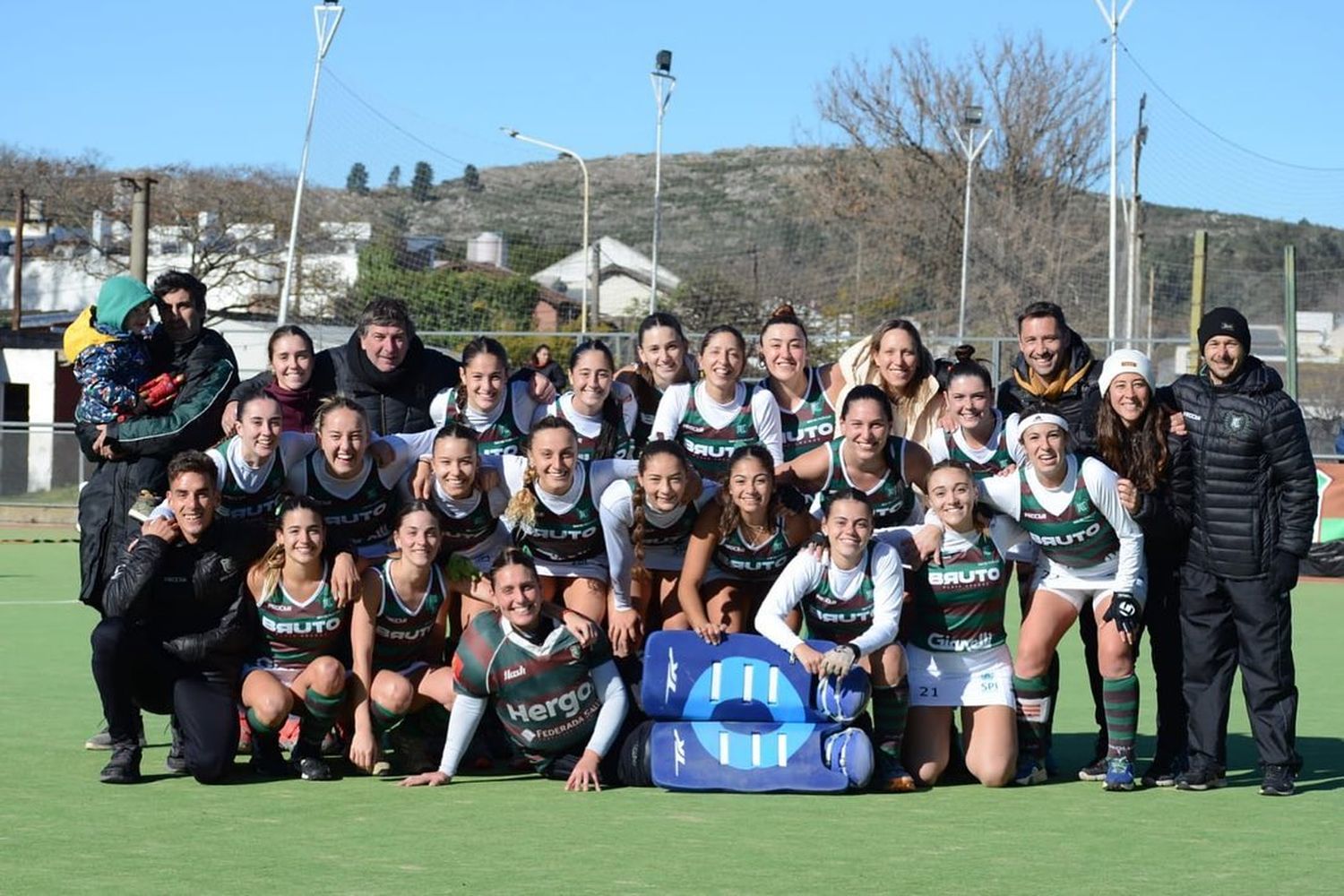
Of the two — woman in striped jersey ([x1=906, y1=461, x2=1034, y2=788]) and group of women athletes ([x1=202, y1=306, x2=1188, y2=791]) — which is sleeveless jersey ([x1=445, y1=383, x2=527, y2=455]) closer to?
group of women athletes ([x1=202, y1=306, x2=1188, y2=791])

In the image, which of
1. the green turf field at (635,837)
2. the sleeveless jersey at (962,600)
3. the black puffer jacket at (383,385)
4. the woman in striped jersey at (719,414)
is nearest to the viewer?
the green turf field at (635,837)

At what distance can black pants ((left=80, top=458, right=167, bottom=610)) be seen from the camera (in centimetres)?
674

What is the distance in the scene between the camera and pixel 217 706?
247 inches

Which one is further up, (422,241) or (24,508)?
(422,241)

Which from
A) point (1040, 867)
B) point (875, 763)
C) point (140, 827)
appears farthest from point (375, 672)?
point (1040, 867)

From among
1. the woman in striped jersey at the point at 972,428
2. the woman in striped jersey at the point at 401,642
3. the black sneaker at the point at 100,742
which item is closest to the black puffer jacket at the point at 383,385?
the woman in striped jersey at the point at 401,642

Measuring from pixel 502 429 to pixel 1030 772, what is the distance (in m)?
2.47

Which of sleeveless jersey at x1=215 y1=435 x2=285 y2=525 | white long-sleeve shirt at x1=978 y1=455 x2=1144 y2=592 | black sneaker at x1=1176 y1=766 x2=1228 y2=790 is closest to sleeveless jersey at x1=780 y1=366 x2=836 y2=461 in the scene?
white long-sleeve shirt at x1=978 y1=455 x2=1144 y2=592

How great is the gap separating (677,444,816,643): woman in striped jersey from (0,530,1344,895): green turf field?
0.80m

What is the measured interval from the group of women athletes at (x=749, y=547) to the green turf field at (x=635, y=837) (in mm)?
303

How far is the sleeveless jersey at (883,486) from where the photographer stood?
6602 mm

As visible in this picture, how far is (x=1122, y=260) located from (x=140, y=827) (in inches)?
1261

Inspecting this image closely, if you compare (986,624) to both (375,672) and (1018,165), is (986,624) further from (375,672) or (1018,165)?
(1018,165)

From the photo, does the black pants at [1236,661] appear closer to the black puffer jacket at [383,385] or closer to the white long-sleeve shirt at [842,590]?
the white long-sleeve shirt at [842,590]
